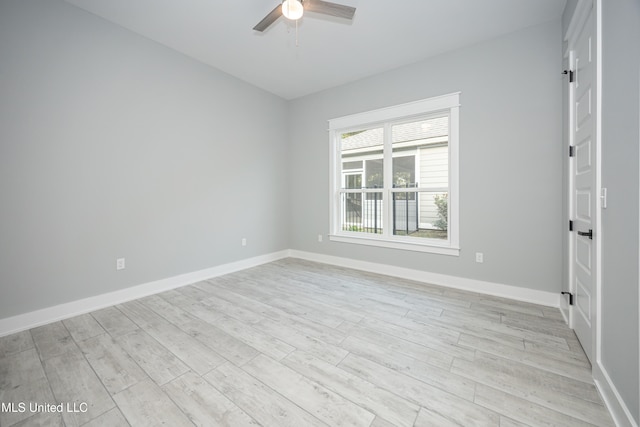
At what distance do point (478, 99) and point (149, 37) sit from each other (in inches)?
157

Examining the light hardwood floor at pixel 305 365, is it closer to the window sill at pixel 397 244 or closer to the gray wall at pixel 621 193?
the gray wall at pixel 621 193

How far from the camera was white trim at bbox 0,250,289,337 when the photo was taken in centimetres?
221

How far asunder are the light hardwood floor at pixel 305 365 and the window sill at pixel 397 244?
2.17ft

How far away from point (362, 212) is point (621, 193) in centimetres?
313

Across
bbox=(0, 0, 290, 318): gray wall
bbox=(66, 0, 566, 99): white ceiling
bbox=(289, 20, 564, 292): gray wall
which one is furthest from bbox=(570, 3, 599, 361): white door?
bbox=(0, 0, 290, 318): gray wall

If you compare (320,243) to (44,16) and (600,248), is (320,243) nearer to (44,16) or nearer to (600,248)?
(600,248)

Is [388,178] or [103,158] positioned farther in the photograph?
[388,178]

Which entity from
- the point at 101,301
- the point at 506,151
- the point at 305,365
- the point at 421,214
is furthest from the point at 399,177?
the point at 101,301

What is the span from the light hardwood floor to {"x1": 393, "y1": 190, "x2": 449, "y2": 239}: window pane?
3.34ft

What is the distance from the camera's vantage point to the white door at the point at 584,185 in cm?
162

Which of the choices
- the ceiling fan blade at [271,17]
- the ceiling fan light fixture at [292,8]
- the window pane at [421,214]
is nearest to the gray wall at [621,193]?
the ceiling fan light fixture at [292,8]

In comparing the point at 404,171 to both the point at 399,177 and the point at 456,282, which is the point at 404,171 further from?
the point at 456,282

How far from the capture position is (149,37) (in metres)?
2.97

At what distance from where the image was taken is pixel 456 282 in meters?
3.21
